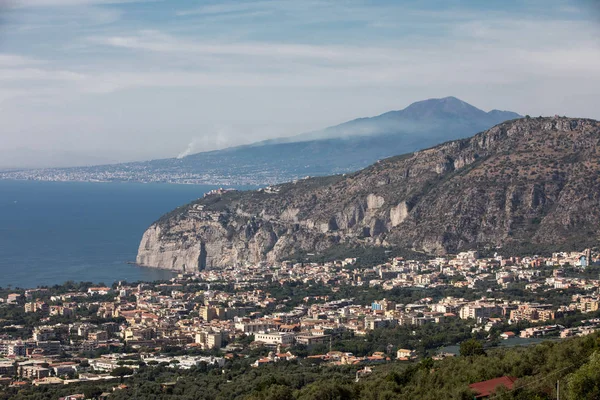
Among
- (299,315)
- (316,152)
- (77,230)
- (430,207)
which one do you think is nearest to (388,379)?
(299,315)

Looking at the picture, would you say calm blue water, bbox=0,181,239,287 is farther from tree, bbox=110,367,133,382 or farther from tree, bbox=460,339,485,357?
tree, bbox=460,339,485,357

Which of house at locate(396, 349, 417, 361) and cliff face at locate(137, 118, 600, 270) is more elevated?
cliff face at locate(137, 118, 600, 270)

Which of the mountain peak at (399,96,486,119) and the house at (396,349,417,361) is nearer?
the house at (396,349,417,361)

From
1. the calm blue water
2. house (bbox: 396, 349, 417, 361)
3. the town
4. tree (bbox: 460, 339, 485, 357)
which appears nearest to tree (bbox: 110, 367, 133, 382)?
the town

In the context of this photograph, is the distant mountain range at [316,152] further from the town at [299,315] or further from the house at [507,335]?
the house at [507,335]

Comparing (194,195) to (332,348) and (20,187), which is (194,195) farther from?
(332,348)
